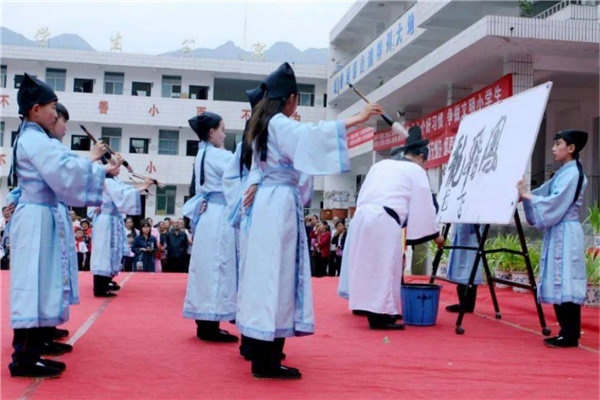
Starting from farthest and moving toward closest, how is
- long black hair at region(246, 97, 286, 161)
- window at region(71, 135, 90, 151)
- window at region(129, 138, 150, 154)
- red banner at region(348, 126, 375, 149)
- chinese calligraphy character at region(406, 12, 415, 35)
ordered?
window at region(129, 138, 150, 154)
window at region(71, 135, 90, 151)
red banner at region(348, 126, 375, 149)
chinese calligraphy character at region(406, 12, 415, 35)
long black hair at region(246, 97, 286, 161)

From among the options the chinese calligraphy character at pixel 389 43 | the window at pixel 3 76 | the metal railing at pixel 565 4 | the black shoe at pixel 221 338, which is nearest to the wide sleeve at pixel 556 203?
the black shoe at pixel 221 338

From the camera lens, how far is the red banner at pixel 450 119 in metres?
10.4

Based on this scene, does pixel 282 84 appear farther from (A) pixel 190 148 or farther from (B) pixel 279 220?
(A) pixel 190 148

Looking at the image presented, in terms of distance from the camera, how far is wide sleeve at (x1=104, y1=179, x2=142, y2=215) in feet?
21.5

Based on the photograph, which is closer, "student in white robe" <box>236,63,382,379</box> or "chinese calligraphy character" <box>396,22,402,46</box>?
"student in white robe" <box>236,63,382,379</box>

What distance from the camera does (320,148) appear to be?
3215 millimetres

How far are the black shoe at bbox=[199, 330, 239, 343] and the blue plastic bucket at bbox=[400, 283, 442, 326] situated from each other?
61.2 inches

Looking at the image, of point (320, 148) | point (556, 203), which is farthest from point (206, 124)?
point (556, 203)

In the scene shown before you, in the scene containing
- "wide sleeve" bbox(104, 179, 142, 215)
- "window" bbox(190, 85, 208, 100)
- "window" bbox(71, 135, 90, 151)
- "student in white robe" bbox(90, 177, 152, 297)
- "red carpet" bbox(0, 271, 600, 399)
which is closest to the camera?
"red carpet" bbox(0, 271, 600, 399)

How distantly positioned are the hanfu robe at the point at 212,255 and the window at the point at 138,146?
71.3ft

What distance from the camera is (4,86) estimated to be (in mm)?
24844

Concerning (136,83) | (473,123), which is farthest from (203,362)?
(136,83)

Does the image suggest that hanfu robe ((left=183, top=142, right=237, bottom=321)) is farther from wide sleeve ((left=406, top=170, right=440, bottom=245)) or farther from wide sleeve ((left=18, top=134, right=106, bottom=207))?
wide sleeve ((left=406, top=170, right=440, bottom=245))

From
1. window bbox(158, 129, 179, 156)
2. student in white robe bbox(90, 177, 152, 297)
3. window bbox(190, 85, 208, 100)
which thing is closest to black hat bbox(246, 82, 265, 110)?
student in white robe bbox(90, 177, 152, 297)
